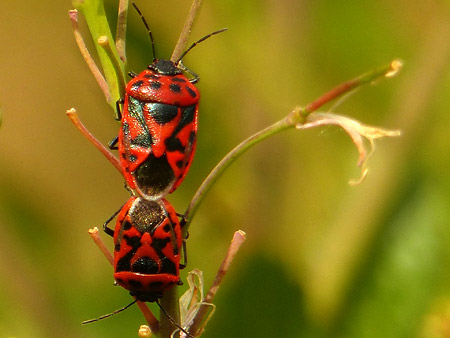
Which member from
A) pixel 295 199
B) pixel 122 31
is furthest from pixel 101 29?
pixel 295 199

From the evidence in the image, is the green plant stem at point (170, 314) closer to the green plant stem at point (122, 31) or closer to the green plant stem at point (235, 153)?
the green plant stem at point (235, 153)

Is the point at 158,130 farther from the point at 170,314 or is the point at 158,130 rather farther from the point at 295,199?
the point at 295,199

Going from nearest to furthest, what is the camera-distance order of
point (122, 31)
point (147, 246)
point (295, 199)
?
point (122, 31) → point (147, 246) → point (295, 199)

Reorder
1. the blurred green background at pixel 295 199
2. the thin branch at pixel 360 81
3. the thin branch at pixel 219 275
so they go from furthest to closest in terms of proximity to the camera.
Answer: the blurred green background at pixel 295 199 → the thin branch at pixel 219 275 → the thin branch at pixel 360 81

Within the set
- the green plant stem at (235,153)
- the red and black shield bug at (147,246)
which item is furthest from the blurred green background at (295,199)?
the green plant stem at (235,153)

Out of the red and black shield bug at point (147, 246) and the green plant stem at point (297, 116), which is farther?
the red and black shield bug at point (147, 246)
